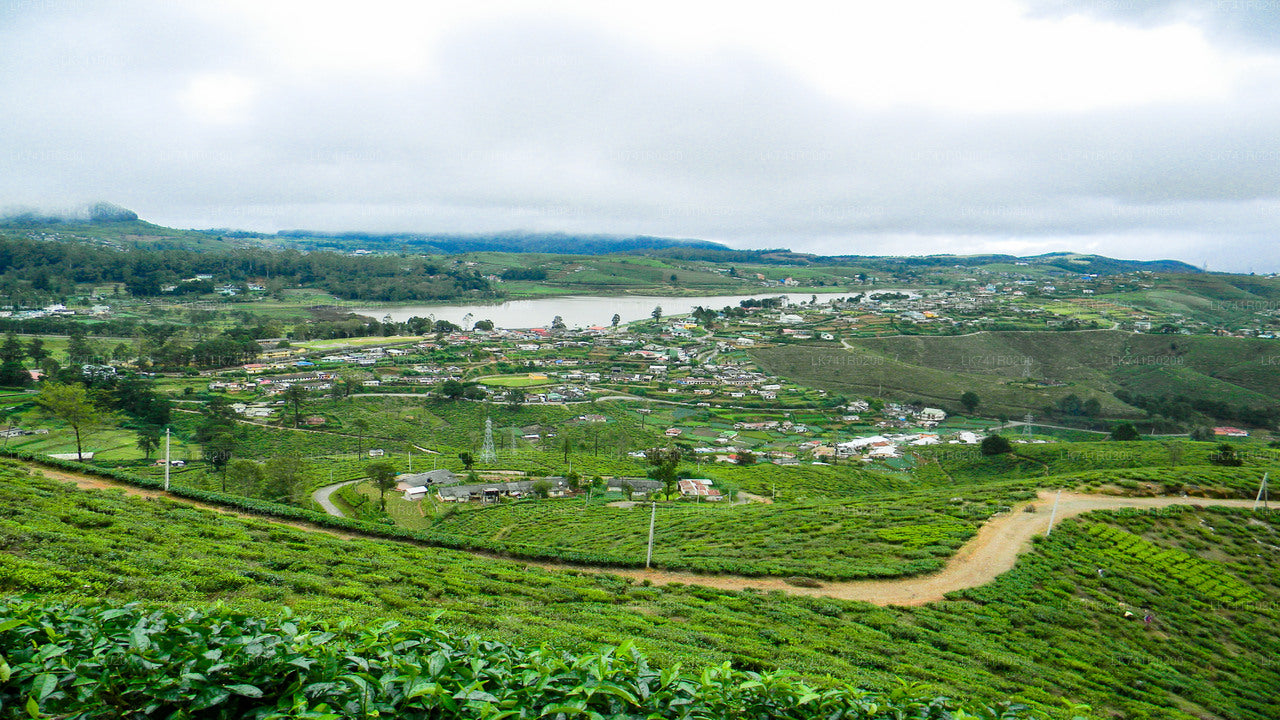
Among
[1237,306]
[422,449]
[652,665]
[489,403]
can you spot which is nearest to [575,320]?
[489,403]

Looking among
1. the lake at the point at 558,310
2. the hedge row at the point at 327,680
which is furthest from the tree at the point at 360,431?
the lake at the point at 558,310

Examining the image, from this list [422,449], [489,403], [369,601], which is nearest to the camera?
[369,601]

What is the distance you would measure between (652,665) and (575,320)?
9800 cm

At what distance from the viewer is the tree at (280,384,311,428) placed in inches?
1586

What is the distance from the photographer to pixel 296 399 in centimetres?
4034

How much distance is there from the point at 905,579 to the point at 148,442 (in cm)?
3559

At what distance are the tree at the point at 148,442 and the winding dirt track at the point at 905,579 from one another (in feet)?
66.0

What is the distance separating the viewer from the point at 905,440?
4391 cm

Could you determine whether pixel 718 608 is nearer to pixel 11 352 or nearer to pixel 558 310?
pixel 11 352

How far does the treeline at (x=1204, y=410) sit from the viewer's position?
51.3 m

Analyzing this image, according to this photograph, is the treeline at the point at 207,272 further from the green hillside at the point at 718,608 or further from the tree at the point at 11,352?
the green hillside at the point at 718,608

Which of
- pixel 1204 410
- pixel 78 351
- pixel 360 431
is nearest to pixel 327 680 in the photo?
pixel 360 431

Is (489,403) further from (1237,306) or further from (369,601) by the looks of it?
(1237,306)

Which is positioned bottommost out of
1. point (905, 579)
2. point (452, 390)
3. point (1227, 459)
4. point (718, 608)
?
point (452, 390)
